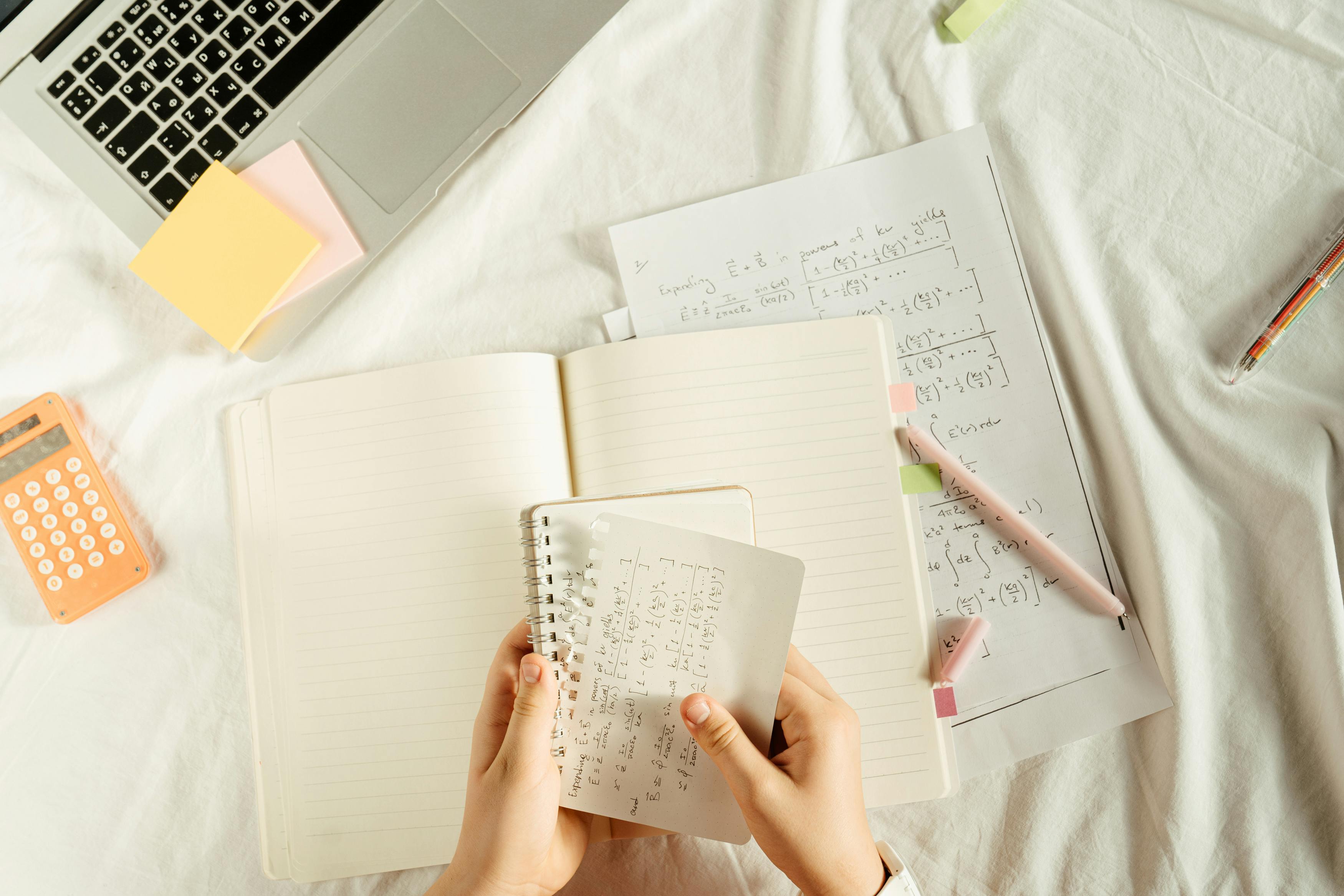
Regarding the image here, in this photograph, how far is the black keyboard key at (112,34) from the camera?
0.61 m

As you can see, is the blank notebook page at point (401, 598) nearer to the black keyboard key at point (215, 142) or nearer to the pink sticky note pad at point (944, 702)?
the black keyboard key at point (215, 142)

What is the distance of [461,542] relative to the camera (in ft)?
2.00

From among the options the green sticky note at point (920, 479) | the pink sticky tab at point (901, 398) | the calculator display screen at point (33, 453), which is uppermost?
the calculator display screen at point (33, 453)

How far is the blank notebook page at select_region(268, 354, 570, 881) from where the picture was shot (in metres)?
0.61

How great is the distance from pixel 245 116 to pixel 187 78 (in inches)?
1.8

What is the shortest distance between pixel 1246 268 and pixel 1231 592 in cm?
25

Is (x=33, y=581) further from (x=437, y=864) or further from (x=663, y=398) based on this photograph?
(x=663, y=398)

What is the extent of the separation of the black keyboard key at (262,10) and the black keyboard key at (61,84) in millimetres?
135

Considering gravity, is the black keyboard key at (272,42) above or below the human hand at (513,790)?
above

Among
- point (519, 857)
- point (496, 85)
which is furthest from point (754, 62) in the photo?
point (519, 857)

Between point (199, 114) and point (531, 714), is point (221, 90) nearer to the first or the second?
point (199, 114)

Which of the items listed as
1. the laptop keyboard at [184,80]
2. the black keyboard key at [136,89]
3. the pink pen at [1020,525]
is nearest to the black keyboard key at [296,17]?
the laptop keyboard at [184,80]

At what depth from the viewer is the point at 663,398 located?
0.62 meters

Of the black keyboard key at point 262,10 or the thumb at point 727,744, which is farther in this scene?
the black keyboard key at point 262,10
